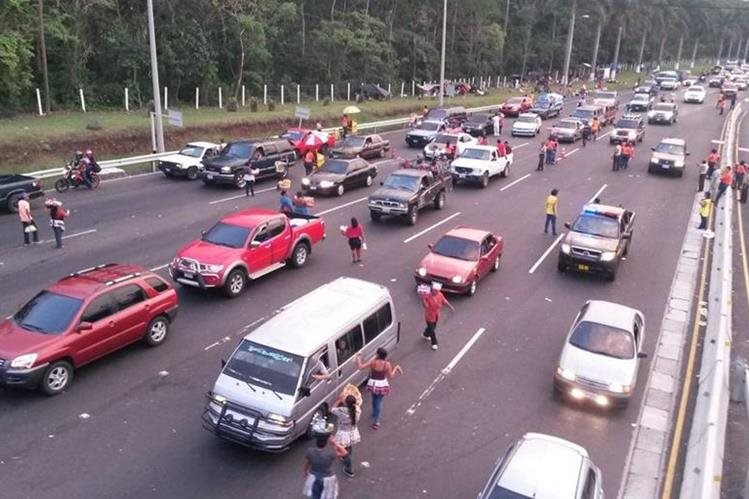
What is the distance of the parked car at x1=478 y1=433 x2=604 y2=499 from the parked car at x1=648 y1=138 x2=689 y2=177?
27689 mm

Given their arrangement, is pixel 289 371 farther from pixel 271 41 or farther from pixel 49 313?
pixel 271 41

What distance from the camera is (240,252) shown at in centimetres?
1605

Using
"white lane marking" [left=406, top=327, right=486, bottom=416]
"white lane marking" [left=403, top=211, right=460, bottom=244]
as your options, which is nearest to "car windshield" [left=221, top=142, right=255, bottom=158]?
"white lane marking" [left=403, top=211, right=460, bottom=244]

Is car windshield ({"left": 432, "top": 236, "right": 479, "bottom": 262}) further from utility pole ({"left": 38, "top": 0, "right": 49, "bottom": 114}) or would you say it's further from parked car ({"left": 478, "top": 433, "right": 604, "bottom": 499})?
utility pole ({"left": 38, "top": 0, "right": 49, "bottom": 114})

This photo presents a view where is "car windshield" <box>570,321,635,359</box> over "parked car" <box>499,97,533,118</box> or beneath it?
beneath

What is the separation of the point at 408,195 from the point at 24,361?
1453 centimetres

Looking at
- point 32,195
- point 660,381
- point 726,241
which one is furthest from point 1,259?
point 726,241

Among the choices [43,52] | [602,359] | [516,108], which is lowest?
[602,359]

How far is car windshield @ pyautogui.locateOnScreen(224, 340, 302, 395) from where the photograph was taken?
996 centimetres

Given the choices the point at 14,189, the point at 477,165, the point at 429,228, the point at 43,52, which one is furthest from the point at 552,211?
the point at 43,52

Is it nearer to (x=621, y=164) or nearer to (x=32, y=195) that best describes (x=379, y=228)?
(x=32, y=195)

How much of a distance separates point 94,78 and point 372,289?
37.7 metres

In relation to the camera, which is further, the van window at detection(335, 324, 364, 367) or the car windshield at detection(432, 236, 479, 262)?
the car windshield at detection(432, 236, 479, 262)

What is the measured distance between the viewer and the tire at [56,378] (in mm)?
11148
